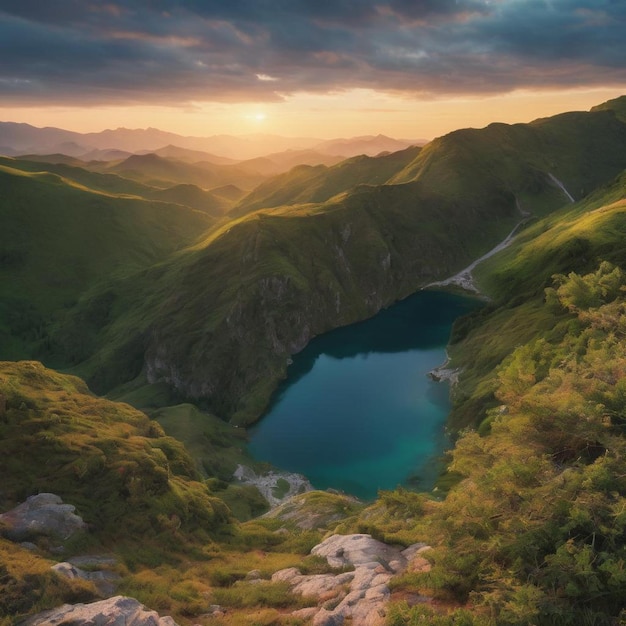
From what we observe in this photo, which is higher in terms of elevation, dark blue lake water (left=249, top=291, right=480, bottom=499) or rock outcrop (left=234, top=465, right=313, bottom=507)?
dark blue lake water (left=249, top=291, right=480, bottom=499)

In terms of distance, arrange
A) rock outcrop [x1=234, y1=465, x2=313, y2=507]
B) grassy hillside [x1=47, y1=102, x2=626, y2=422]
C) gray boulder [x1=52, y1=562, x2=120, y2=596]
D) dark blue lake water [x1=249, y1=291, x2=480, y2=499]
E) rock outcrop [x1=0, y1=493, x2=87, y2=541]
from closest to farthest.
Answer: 1. gray boulder [x1=52, y1=562, x2=120, y2=596]
2. rock outcrop [x1=0, y1=493, x2=87, y2=541]
3. rock outcrop [x1=234, y1=465, x2=313, y2=507]
4. dark blue lake water [x1=249, y1=291, x2=480, y2=499]
5. grassy hillside [x1=47, y1=102, x2=626, y2=422]

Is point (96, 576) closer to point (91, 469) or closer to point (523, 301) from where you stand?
point (91, 469)

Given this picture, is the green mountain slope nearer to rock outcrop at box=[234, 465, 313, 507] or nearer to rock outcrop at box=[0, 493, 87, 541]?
rock outcrop at box=[234, 465, 313, 507]

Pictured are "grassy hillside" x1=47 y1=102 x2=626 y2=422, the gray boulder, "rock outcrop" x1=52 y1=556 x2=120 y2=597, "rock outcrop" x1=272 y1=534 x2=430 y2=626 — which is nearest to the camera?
"rock outcrop" x1=272 y1=534 x2=430 y2=626

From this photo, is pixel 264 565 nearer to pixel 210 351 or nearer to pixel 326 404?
pixel 326 404

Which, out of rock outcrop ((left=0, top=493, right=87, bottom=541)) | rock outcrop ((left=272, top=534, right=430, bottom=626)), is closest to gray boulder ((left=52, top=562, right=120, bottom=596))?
rock outcrop ((left=0, top=493, right=87, bottom=541))

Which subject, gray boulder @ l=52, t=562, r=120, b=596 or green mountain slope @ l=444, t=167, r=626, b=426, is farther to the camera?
green mountain slope @ l=444, t=167, r=626, b=426

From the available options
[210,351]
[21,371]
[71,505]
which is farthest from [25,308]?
[71,505]
